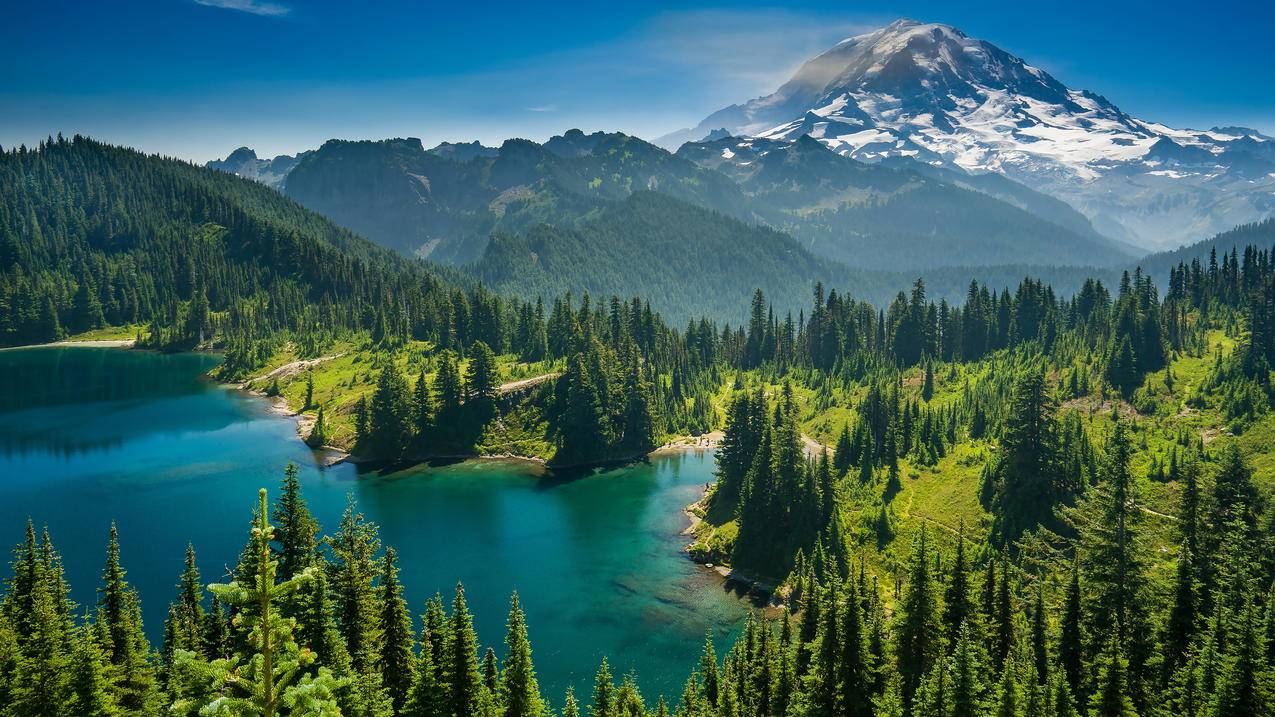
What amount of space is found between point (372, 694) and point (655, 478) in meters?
117

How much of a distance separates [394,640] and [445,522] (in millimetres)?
76327

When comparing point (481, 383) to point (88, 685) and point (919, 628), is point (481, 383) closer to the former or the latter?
point (88, 685)

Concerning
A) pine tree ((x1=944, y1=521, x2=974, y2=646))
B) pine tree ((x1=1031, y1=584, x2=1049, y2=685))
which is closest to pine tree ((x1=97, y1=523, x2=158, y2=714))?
pine tree ((x1=944, y1=521, x2=974, y2=646))

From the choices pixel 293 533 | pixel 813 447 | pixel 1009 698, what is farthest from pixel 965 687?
pixel 813 447

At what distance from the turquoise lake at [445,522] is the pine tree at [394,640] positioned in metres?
27.6

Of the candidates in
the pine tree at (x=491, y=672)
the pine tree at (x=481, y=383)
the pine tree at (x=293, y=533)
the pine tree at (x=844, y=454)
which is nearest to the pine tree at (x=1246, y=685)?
the pine tree at (x=491, y=672)

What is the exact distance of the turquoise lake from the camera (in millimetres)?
96062

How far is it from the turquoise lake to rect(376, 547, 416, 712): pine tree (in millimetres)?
27627

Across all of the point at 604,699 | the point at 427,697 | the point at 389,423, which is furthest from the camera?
the point at 389,423

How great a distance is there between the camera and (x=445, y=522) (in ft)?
435

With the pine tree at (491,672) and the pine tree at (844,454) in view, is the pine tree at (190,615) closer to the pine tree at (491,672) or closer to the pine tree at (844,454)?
the pine tree at (491,672)

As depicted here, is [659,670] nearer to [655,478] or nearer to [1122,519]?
[1122,519]

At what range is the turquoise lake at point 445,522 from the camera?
96.1 meters

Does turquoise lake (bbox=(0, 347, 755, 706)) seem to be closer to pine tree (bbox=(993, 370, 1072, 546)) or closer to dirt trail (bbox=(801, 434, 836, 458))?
dirt trail (bbox=(801, 434, 836, 458))
